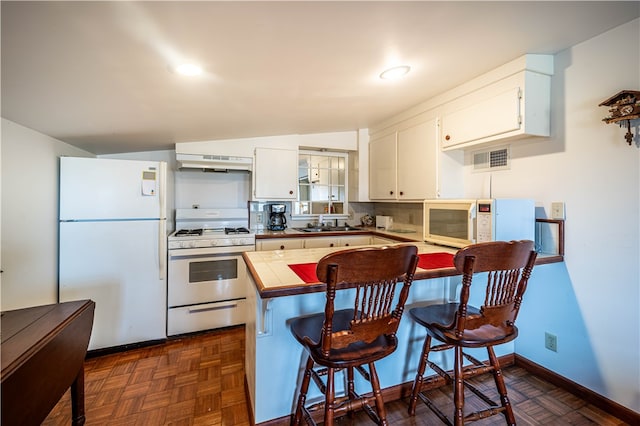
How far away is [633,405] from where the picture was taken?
5.19 feet

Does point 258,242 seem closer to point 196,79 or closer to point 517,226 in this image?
point 196,79

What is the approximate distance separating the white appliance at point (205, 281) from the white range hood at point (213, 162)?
2.56 feet

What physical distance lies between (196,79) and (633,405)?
3.10 meters

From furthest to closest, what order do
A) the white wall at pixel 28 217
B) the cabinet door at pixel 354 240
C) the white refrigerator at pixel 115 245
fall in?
the cabinet door at pixel 354 240, the white refrigerator at pixel 115 245, the white wall at pixel 28 217

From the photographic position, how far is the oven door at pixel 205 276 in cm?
267

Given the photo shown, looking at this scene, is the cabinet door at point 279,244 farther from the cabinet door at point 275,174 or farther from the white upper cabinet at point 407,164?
the white upper cabinet at point 407,164

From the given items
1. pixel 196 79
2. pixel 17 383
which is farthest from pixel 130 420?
pixel 196 79

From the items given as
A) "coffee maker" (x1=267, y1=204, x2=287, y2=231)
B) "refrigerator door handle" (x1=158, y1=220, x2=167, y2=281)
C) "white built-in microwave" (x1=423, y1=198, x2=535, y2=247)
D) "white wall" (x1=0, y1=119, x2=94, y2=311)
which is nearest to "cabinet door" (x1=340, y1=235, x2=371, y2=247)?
A: "coffee maker" (x1=267, y1=204, x2=287, y2=231)

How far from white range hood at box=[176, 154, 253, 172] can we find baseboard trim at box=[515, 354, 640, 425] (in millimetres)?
3158

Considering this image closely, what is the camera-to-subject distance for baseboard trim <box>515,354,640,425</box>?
1588 millimetres

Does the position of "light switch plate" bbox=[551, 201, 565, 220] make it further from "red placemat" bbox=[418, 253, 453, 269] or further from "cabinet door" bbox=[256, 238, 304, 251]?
"cabinet door" bbox=[256, 238, 304, 251]

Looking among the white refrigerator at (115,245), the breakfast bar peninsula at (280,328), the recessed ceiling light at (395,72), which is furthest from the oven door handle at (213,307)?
the recessed ceiling light at (395,72)

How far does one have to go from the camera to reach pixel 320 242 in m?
3.31

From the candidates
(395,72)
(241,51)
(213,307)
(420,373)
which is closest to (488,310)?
(420,373)
